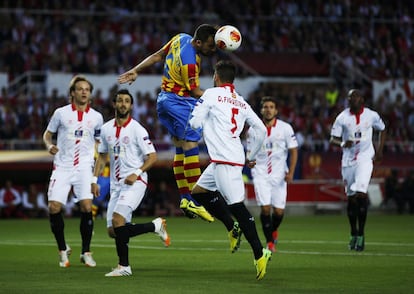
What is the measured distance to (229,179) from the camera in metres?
13.1

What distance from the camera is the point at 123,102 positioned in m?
15.0

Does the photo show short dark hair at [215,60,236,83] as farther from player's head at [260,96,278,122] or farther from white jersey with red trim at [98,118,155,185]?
player's head at [260,96,278,122]

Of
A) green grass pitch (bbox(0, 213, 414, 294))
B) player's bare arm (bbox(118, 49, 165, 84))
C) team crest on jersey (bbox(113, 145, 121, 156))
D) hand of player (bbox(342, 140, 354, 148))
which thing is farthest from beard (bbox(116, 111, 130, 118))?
hand of player (bbox(342, 140, 354, 148))

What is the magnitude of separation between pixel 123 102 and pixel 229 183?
266 cm

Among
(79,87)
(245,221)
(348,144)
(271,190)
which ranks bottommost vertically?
(271,190)

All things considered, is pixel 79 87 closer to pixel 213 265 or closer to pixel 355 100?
pixel 213 265

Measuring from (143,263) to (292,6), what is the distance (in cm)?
3008

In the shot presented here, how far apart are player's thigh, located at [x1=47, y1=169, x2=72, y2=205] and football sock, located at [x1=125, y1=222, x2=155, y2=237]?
1539 mm

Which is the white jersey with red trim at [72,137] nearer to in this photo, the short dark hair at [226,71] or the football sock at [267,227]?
the short dark hair at [226,71]

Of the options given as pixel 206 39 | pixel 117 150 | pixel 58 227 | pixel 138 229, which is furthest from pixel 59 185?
pixel 206 39

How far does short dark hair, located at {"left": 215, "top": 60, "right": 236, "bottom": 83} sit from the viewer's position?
13.2m

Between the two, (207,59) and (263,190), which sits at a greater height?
(207,59)

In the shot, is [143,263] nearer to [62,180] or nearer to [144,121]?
[62,180]

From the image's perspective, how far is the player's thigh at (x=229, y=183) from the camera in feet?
42.8
